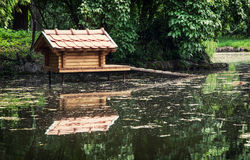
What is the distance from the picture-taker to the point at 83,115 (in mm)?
7598

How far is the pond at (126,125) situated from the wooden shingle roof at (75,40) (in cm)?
234

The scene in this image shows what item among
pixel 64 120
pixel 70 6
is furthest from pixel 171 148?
pixel 70 6

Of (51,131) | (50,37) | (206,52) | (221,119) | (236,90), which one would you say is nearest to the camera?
(51,131)

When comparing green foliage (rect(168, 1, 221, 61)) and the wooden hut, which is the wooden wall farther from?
green foliage (rect(168, 1, 221, 61))

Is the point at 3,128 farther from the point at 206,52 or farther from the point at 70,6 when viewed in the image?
the point at 206,52

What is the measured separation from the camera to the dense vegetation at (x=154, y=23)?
59.1 ft

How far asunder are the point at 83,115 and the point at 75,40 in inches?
251

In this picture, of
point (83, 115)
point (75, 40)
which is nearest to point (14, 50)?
point (75, 40)

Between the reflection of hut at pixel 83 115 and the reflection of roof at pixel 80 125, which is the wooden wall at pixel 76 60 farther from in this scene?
the reflection of roof at pixel 80 125

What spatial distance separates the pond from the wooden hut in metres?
2.19

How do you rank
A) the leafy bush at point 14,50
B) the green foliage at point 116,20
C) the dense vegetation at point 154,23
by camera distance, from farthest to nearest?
the dense vegetation at point 154,23 → the green foliage at point 116,20 → the leafy bush at point 14,50

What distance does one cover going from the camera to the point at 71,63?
1341 cm

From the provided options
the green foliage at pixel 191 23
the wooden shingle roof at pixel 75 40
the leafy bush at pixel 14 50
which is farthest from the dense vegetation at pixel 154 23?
the wooden shingle roof at pixel 75 40

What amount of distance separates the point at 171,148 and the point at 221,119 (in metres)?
2.19
